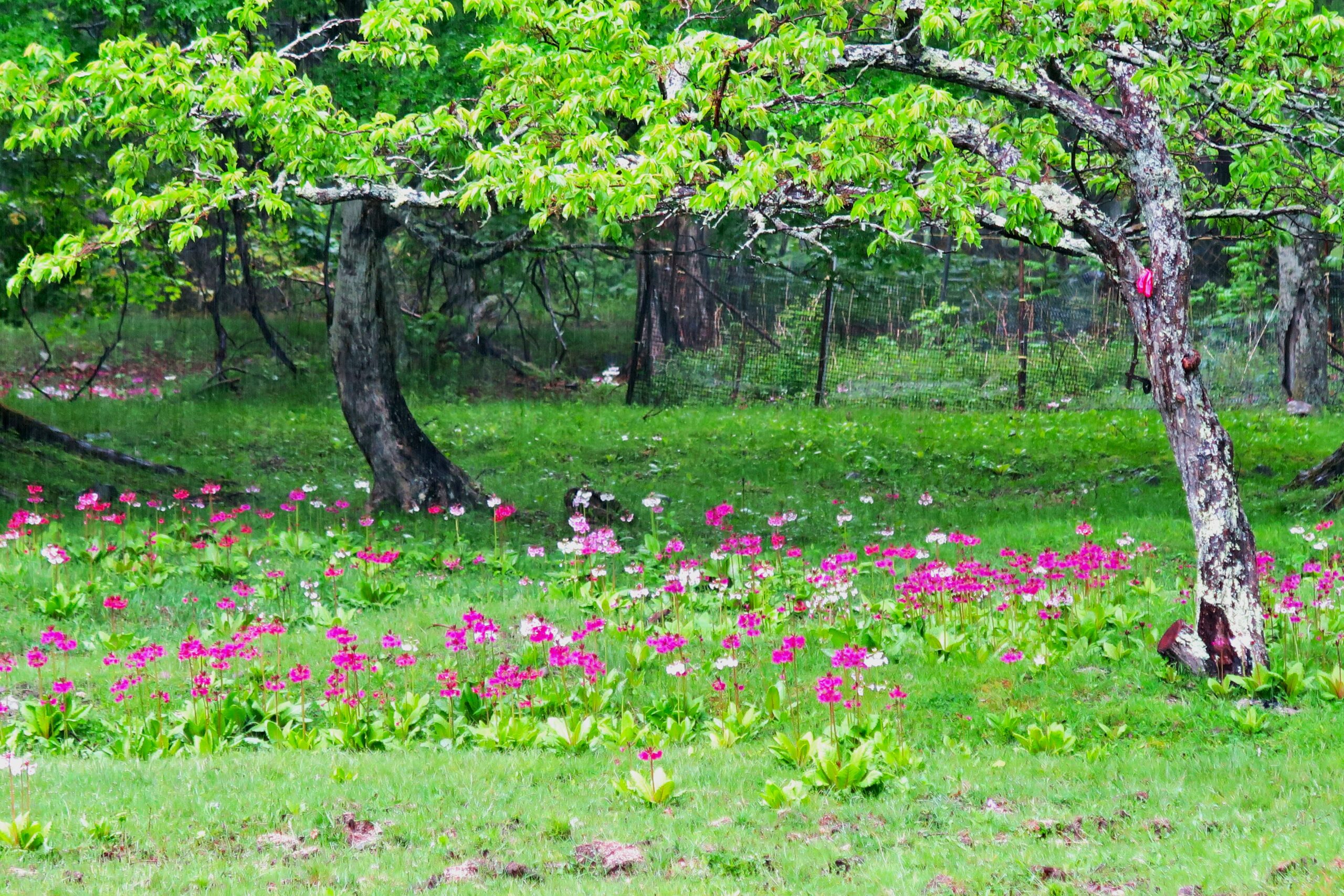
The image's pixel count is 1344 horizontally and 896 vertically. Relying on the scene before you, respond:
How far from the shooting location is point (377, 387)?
48.5 ft

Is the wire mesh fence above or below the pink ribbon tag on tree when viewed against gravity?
below

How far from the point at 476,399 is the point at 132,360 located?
7327 mm

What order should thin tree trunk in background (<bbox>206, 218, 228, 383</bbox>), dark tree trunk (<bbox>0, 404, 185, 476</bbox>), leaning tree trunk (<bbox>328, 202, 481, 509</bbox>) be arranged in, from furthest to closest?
thin tree trunk in background (<bbox>206, 218, 228, 383</bbox>) < dark tree trunk (<bbox>0, 404, 185, 476</bbox>) < leaning tree trunk (<bbox>328, 202, 481, 509</bbox>)

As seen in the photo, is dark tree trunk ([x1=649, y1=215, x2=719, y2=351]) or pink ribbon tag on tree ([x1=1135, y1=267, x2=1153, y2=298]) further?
dark tree trunk ([x1=649, y1=215, x2=719, y2=351])

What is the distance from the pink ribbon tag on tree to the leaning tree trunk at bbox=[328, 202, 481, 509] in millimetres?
9343

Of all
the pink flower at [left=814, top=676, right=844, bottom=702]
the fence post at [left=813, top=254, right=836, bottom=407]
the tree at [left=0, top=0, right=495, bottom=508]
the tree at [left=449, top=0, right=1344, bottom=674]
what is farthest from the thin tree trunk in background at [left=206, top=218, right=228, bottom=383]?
the pink flower at [left=814, top=676, right=844, bottom=702]

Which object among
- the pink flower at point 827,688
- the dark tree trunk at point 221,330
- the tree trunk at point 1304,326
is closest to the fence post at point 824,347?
the tree trunk at point 1304,326

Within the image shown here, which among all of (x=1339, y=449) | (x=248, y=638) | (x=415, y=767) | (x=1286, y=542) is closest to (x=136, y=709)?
(x=248, y=638)

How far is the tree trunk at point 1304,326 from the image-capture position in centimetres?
2109

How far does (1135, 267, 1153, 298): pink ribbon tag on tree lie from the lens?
767 cm

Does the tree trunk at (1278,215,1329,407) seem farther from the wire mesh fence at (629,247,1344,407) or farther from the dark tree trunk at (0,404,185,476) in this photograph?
the dark tree trunk at (0,404,185,476)

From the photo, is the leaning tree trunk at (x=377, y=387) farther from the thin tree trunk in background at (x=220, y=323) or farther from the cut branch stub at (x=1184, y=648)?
the cut branch stub at (x=1184, y=648)

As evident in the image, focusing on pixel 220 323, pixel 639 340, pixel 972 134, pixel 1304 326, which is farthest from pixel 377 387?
pixel 1304 326

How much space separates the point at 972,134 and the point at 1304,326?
16.1 meters
